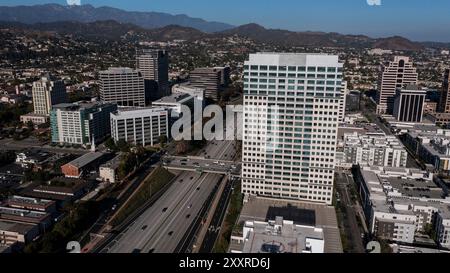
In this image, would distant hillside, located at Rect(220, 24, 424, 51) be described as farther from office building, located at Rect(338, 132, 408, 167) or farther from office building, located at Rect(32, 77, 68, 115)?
office building, located at Rect(32, 77, 68, 115)

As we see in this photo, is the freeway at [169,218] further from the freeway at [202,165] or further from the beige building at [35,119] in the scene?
the beige building at [35,119]

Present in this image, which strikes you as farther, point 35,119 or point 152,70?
Result: point 152,70

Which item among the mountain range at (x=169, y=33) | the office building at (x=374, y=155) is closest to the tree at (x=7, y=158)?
the office building at (x=374, y=155)

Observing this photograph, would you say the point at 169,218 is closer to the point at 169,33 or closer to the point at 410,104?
A: the point at 410,104

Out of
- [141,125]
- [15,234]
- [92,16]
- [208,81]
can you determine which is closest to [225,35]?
[92,16]

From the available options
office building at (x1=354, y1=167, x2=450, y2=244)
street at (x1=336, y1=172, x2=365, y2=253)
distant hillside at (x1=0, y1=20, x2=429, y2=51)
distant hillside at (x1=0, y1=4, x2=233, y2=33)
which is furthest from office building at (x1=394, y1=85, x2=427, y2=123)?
distant hillside at (x1=0, y1=20, x2=429, y2=51)
